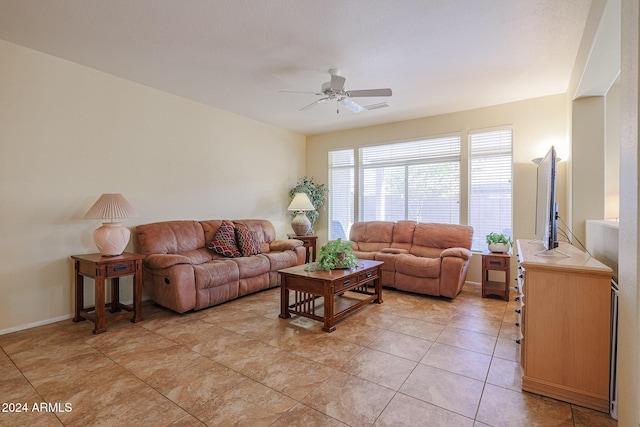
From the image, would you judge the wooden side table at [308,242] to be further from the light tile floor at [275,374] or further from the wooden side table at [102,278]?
the wooden side table at [102,278]

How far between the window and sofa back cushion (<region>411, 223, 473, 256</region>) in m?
0.40

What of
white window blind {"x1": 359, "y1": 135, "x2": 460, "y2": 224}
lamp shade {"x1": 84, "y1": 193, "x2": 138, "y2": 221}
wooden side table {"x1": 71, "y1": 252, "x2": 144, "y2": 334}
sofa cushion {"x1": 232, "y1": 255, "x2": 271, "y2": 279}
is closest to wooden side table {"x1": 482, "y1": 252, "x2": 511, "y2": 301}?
white window blind {"x1": 359, "y1": 135, "x2": 460, "y2": 224}

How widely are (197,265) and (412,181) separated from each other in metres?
3.76

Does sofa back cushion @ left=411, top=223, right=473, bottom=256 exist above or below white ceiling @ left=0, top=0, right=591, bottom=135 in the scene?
below

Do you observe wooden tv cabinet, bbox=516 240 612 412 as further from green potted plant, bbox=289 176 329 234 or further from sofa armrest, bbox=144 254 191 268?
green potted plant, bbox=289 176 329 234

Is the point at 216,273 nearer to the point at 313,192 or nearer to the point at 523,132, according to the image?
the point at 313,192

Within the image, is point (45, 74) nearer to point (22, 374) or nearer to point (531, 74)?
point (22, 374)

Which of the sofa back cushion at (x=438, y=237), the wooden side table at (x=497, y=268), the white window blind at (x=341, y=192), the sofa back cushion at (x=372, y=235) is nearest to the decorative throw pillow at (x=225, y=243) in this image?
the sofa back cushion at (x=372, y=235)

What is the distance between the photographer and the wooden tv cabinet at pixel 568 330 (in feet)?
5.89

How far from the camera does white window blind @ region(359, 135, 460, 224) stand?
16.5 ft

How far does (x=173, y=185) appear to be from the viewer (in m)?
4.30

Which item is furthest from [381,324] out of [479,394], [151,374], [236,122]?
[236,122]

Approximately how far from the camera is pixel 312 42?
285 cm

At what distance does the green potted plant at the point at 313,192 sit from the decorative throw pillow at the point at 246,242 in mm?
1674
